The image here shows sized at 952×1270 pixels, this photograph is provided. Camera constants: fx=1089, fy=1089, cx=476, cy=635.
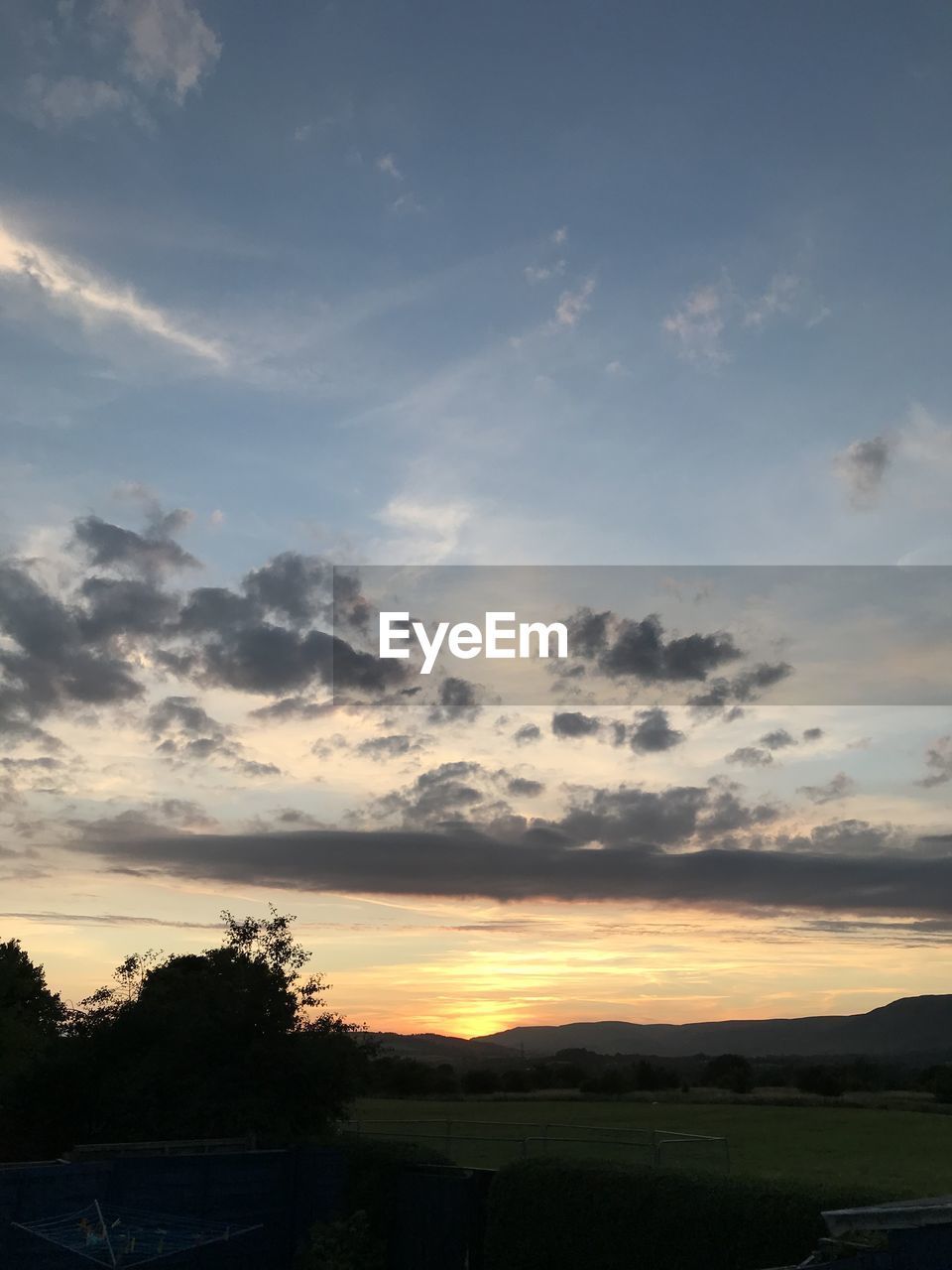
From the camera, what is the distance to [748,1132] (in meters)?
55.1

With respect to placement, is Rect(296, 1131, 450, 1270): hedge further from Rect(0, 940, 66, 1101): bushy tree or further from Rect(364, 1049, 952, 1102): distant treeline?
Rect(364, 1049, 952, 1102): distant treeline

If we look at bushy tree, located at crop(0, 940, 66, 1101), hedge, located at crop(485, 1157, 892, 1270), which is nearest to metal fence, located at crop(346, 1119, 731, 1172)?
hedge, located at crop(485, 1157, 892, 1270)

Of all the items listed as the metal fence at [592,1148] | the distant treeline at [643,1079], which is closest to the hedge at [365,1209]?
the metal fence at [592,1148]

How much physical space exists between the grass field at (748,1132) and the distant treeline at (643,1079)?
→ 9.40 meters

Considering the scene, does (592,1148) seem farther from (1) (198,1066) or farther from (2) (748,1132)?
(2) (748,1132)

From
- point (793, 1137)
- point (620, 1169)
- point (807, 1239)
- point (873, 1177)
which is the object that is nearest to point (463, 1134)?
point (620, 1169)

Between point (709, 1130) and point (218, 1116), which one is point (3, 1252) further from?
point (709, 1130)

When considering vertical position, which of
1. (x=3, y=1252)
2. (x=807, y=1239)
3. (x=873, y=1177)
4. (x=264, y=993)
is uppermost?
(x=264, y=993)

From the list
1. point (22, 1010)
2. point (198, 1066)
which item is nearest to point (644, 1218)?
point (198, 1066)

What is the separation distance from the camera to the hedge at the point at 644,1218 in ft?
51.1

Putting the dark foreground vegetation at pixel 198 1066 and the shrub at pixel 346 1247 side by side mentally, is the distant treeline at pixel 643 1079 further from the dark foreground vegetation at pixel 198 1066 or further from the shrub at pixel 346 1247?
the shrub at pixel 346 1247

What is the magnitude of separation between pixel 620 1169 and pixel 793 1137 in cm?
3886

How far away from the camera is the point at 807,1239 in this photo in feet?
50.0

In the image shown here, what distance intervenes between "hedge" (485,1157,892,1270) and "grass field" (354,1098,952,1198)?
4.04 ft
